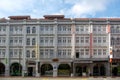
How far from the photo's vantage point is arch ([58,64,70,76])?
65.7 m

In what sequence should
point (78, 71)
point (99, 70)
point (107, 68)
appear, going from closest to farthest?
point (107, 68)
point (78, 71)
point (99, 70)

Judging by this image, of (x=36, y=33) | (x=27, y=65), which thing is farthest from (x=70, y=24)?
(x=27, y=65)

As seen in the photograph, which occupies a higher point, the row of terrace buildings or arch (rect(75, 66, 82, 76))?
the row of terrace buildings

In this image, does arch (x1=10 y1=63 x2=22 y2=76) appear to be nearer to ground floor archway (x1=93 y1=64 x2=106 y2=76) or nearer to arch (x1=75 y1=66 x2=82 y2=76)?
arch (x1=75 y1=66 x2=82 y2=76)

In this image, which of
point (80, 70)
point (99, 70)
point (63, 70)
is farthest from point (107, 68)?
point (63, 70)

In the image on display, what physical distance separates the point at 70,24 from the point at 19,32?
467 inches

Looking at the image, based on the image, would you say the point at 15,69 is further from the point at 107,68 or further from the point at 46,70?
the point at 107,68

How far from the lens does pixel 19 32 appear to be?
67.5 metres

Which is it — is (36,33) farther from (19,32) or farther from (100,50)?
(100,50)

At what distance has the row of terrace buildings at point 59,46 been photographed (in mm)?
65062

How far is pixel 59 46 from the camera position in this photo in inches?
2616

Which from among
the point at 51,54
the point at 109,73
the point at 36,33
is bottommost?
the point at 109,73

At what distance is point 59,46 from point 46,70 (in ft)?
20.3

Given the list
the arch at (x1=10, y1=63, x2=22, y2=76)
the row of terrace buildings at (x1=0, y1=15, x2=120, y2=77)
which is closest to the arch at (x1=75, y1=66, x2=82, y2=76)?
the row of terrace buildings at (x1=0, y1=15, x2=120, y2=77)
